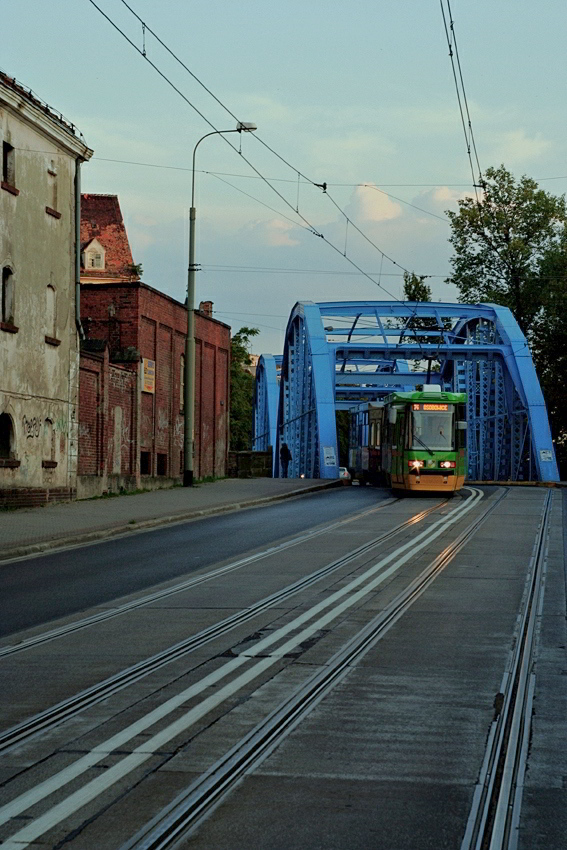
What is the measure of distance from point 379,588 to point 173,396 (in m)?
28.5

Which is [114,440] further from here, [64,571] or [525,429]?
[525,429]

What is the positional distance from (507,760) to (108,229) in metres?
68.9

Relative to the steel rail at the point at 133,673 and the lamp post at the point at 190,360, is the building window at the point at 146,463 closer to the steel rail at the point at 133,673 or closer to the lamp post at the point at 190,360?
the lamp post at the point at 190,360

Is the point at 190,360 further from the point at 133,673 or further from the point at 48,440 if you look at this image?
the point at 133,673

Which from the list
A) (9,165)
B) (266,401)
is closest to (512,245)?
(266,401)

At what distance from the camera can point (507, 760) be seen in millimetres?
6465

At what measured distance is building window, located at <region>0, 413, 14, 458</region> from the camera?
27.6m

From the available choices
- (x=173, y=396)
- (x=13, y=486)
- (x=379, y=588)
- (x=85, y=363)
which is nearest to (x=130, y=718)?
(x=379, y=588)

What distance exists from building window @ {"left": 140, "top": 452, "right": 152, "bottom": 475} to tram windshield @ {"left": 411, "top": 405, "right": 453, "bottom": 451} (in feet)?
28.3

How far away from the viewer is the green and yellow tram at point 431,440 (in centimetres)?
3559

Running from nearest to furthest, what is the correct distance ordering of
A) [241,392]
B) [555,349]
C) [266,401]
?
[555,349] → [266,401] → [241,392]

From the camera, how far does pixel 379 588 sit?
13930mm

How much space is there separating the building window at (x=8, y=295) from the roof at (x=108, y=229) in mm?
44574

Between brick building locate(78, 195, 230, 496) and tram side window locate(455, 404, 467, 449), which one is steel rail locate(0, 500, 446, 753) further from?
tram side window locate(455, 404, 467, 449)
